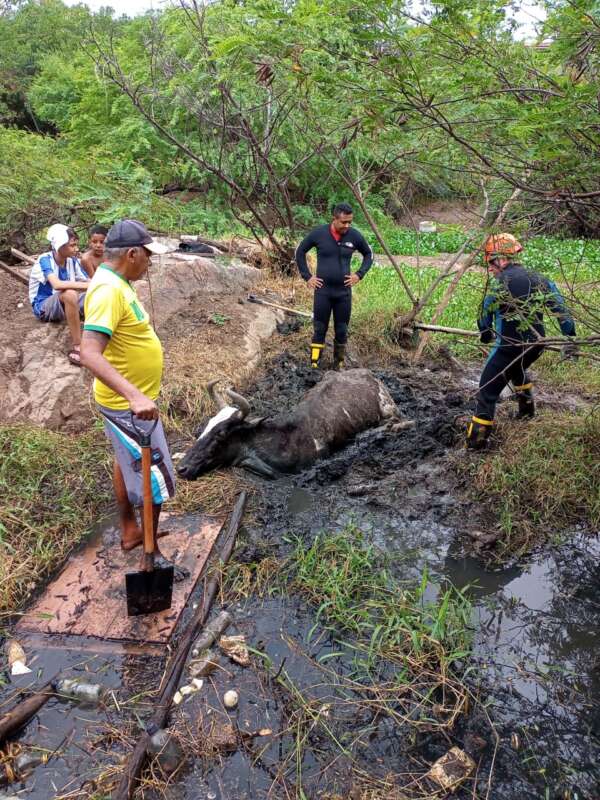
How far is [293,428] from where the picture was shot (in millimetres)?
5551

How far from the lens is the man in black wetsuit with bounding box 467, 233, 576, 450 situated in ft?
12.8

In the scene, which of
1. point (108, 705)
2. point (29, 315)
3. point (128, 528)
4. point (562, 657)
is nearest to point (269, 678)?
point (108, 705)

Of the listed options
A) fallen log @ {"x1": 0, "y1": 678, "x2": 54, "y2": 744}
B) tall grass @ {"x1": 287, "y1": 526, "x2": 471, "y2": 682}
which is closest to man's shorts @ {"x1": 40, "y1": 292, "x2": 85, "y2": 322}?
tall grass @ {"x1": 287, "y1": 526, "x2": 471, "y2": 682}

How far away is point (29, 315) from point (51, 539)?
406 centimetres

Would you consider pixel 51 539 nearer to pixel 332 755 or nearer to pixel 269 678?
pixel 269 678

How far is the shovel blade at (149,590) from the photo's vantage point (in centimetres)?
341

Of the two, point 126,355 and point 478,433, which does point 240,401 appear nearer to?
point 126,355

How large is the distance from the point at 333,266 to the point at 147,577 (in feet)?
15.8

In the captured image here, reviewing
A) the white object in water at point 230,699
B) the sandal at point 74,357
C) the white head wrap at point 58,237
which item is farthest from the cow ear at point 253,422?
the white head wrap at point 58,237

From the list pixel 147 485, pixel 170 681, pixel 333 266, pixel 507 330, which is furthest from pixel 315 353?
pixel 170 681

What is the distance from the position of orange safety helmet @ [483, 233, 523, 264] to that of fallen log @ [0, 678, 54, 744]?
3768 mm

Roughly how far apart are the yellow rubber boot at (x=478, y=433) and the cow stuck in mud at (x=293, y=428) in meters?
1.05

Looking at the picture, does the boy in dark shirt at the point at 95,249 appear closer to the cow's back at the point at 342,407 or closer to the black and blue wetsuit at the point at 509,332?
the cow's back at the point at 342,407

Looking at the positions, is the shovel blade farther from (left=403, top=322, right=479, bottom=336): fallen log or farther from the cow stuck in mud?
(left=403, top=322, right=479, bottom=336): fallen log
